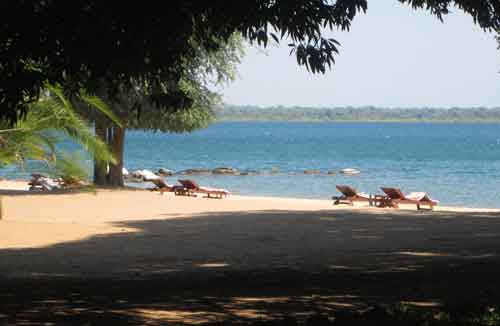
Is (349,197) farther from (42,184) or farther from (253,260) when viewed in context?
(253,260)

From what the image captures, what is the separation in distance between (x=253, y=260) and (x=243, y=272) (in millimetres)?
1279

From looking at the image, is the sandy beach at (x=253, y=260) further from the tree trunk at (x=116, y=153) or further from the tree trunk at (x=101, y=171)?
the tree trunk at (x=116, y=153)

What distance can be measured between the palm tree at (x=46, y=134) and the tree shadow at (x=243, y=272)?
2.19 m

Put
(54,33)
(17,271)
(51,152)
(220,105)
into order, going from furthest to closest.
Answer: (220,105) < (51,152) < (17,271) < (54,33)

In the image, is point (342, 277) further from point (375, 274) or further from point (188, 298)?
point (188, 298)

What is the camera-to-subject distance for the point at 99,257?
485 inches

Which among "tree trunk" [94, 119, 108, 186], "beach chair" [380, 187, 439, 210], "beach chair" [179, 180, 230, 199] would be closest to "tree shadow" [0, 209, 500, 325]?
"beach chair" [380, 187, 439, 210]

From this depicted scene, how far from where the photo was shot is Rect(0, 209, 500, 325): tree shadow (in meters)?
8.26

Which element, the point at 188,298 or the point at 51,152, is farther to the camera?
the point at 51,152

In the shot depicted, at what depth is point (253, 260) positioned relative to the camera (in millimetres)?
Answer: 11992

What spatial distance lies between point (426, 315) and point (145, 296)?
3.11 m

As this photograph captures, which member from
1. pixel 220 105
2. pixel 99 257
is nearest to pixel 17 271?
pixel 99 257

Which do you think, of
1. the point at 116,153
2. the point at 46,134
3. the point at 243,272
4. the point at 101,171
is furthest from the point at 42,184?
the point at 243,272

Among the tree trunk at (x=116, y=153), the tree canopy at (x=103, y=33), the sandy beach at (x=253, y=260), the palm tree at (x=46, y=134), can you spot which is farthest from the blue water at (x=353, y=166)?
the tree canopy at (x=103, y=33)
